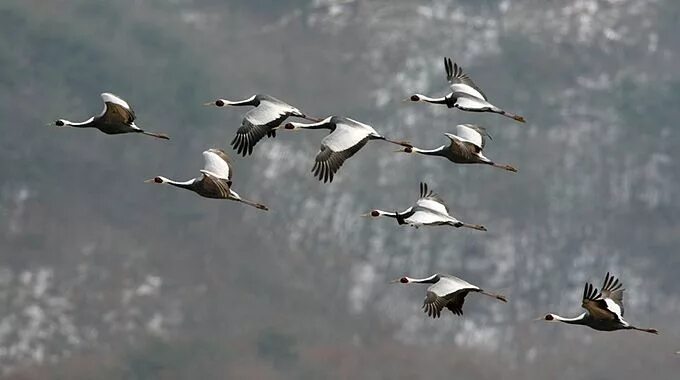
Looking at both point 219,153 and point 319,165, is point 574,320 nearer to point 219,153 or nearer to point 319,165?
point 319,165

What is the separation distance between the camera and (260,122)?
9844 centimetres

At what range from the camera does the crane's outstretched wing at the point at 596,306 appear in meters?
91.6

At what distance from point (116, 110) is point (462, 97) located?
2404 centimetres

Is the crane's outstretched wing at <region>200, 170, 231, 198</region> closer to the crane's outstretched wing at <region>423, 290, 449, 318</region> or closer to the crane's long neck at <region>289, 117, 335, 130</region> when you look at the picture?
the crane's long neck at <region>289, 117, 335, 130</region>


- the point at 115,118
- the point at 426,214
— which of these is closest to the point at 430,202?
the point at 426,214

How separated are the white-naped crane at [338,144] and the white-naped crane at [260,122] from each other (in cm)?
206

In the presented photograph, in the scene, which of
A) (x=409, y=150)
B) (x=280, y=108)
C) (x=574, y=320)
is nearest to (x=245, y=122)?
(x=280, y=108)

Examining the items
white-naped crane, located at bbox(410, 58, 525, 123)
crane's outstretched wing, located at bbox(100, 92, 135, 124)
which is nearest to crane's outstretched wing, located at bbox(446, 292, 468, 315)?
white-naped crane, located at bbox(410, 58, 525, 123)

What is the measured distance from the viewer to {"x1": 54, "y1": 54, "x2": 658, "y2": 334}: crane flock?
9438 centimetres

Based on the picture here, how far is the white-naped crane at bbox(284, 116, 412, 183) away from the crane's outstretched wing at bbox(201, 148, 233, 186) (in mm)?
9119

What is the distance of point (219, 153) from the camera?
107 metres

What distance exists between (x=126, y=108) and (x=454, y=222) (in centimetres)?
2278

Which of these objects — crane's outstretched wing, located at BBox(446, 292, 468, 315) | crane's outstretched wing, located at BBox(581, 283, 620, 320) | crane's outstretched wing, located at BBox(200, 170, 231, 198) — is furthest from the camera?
crane's outstretched wing, located at BBox(200, 170, 231, 198)

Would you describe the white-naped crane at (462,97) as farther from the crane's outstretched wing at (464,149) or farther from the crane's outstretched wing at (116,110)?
the crane's outstretched wing at (116,110)
